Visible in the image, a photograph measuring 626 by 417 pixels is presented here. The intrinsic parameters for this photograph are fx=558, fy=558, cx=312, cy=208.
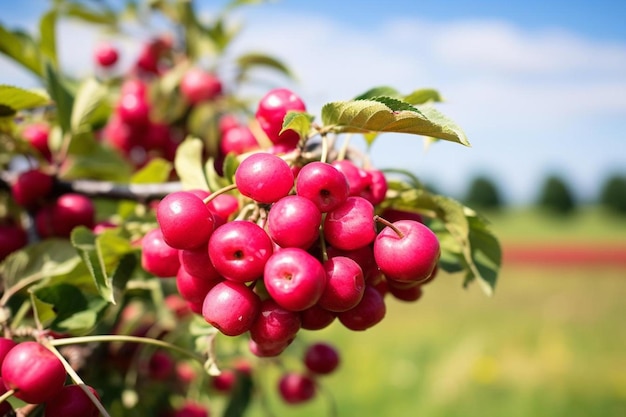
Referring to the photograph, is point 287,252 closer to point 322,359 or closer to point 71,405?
point 71,405

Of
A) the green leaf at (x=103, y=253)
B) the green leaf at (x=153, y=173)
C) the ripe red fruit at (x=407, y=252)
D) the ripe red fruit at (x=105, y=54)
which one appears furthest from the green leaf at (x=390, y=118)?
the ripe red fruit at (x=105, y=54)

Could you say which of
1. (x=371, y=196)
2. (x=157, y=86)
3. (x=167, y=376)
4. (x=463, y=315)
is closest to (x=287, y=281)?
(x=371, y=196)

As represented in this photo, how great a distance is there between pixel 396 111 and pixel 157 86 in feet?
3.18

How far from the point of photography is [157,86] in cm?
142

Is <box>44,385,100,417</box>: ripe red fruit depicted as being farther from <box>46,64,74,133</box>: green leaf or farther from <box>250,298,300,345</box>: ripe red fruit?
<box>46,64,74,133</box>: green leaf

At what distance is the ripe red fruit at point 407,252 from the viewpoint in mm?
568

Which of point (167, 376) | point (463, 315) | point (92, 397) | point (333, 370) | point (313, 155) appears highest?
point (313, 155)

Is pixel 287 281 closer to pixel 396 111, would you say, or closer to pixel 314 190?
pixel 314 190

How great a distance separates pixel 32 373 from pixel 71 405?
56mm

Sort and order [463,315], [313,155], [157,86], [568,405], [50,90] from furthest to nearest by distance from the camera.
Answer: [463,315] → [568,405] → [157,86] → [50,90] → [313,155]

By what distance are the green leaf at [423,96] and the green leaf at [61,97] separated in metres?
0.62

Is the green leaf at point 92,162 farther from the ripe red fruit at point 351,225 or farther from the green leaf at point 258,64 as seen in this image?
the ripe red fruit at point 351,225

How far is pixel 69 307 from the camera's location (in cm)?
75

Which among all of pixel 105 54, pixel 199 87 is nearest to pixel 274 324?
pixel 199 87
